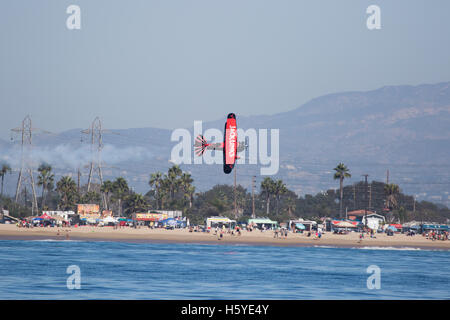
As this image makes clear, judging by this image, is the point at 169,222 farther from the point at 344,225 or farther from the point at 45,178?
the point at 45,178

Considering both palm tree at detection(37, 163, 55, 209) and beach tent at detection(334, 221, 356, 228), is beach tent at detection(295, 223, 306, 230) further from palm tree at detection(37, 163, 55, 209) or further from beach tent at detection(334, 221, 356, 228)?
palm tree at detection(37, 163, 55, 209)

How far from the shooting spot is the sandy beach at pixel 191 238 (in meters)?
105

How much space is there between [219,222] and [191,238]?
2842cm

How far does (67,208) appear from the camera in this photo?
156375 millimetres

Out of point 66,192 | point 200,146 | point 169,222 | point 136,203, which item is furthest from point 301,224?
point 200,146

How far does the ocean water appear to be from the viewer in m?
50.5

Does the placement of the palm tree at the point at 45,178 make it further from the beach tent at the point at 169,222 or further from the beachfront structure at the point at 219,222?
the beachfront structure at the point at 219,222

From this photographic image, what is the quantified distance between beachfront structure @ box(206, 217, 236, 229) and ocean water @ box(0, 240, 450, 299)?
31307 mm

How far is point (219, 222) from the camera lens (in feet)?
445


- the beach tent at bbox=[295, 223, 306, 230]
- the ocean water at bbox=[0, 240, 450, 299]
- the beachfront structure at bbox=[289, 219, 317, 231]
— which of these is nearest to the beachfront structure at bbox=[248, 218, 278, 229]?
the beachfront structure at bbox=[289, 219, 317, 231]

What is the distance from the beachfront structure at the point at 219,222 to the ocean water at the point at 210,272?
31307 millimetres

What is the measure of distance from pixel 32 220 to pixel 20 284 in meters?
68.4

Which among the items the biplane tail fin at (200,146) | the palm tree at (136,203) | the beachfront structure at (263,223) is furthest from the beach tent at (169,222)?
the biplane tail fin at (200,146)
